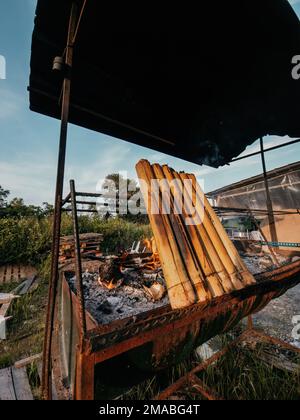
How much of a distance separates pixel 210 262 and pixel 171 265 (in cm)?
39

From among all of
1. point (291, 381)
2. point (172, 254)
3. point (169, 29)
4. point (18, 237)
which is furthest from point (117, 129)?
point (18, 237)

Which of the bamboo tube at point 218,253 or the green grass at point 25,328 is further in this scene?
the green grass at point 25,328

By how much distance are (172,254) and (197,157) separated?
3.05m

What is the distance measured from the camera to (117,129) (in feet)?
10.00

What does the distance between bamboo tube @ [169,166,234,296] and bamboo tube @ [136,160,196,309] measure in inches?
8.9

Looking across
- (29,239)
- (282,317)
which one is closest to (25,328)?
(29,239)

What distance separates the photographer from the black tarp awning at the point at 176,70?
1.77 m

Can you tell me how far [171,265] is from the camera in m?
1.45

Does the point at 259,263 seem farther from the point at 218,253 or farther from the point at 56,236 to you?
the point at 56,236

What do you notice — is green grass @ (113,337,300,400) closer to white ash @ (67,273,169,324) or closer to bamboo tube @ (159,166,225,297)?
white ash @ (67,273,169,324)

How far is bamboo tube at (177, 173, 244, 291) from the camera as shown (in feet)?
5.12

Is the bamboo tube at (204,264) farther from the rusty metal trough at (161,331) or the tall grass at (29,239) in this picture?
the tall grass at (29,239)

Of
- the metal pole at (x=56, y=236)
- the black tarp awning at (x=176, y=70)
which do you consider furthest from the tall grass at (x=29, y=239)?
the metal pole at (x=56, y=236)

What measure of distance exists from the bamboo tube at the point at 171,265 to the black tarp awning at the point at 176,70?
64.7 inches
